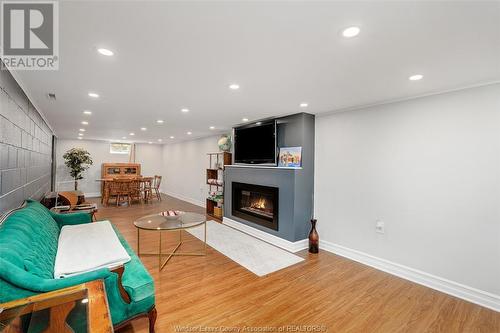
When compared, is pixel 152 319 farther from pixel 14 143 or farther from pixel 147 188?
pixel 147 188

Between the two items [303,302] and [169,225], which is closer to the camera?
[303,302]

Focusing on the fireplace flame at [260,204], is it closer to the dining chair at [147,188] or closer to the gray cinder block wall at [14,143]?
the gray cinder block wall at [14,143]

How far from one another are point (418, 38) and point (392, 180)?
197 cm

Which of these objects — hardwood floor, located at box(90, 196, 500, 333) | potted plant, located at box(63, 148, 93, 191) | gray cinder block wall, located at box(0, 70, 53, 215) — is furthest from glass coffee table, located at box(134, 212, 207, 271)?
potted plant, located at box(63, 148, 93, 191)

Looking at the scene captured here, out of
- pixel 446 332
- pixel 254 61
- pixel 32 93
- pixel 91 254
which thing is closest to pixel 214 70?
pixel 254 61

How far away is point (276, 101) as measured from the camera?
9.99ft

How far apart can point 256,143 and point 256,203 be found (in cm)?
122

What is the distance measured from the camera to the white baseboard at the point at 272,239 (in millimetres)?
3619

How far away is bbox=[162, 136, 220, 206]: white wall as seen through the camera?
712 cm

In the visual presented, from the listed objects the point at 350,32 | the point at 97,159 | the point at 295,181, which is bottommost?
the point at 295,181

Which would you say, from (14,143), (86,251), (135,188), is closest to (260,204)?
(86,251)

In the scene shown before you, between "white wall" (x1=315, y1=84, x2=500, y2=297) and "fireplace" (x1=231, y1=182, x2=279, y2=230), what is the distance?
3.02ft

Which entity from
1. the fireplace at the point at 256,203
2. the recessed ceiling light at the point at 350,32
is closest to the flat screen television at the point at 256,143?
the fireplace at the point at 256,203

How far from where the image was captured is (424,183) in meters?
2.71
